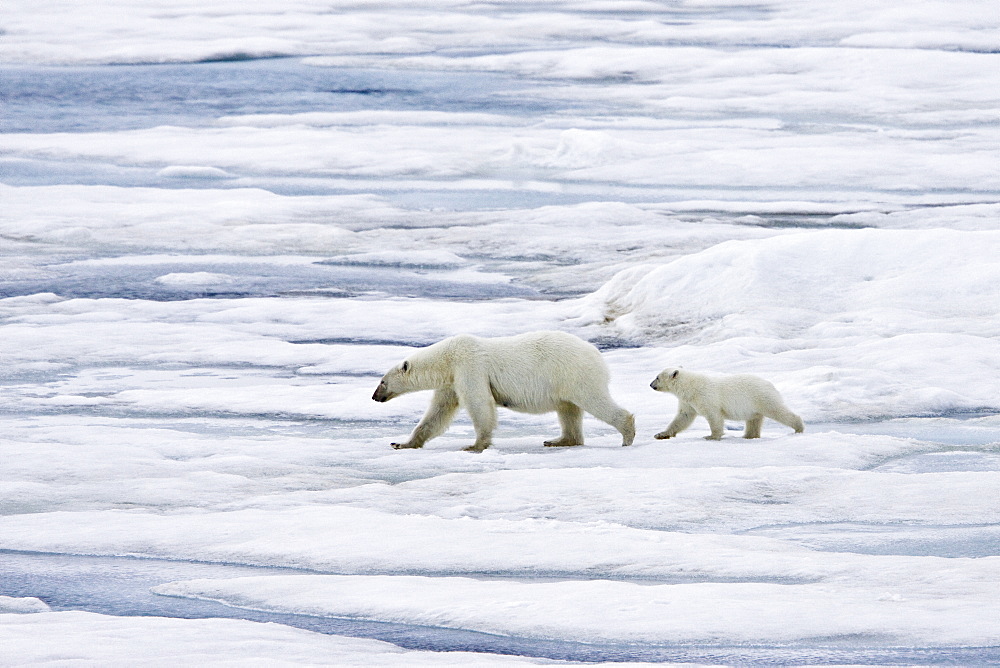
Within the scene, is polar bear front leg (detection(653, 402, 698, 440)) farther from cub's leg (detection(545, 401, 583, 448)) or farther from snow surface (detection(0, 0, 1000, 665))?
cub's leg (detection(545, 401, 583, 448))

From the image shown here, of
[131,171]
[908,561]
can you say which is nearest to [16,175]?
[131,171]

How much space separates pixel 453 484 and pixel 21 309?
6695 mm

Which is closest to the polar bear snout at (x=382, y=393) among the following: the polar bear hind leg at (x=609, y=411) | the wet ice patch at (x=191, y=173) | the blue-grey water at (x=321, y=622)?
the polar bear hind leg at (x=609, y=411)

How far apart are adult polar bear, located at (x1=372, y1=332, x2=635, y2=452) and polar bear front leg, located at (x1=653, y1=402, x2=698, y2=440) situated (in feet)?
1.56

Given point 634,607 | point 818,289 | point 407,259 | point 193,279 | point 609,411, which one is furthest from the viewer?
point 407,259

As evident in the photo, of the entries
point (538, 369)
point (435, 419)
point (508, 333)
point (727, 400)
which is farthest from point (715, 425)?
point (508, 333)

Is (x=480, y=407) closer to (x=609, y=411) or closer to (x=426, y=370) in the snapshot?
(x=426, y=370)

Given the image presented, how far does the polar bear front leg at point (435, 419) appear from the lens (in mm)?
6645

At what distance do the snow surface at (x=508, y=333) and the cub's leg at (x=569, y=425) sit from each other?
0.12 metres

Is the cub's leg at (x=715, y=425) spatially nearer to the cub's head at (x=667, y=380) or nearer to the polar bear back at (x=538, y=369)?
the cub's head at (x=667, y=380)

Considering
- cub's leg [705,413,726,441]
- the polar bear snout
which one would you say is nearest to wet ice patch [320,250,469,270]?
the polar bear snout

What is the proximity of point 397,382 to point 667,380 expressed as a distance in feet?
4.75

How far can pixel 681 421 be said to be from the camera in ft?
22.8

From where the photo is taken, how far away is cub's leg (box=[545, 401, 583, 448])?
6656mm
